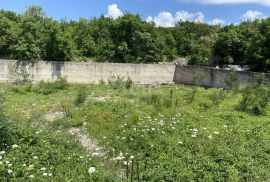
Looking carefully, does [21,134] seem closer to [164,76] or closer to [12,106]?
[12,106]

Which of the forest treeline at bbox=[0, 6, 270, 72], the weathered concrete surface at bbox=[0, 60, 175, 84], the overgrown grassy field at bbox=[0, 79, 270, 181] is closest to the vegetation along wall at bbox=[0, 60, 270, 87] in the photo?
the weathered concrete surface at bbox=[0, 60, 175, 84]

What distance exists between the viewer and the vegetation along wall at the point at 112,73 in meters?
25.0

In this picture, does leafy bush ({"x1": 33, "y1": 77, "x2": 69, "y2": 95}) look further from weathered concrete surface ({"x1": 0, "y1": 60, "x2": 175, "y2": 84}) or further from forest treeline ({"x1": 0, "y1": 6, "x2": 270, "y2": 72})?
forest treeline ({"x1": 0, "y1": 6, "x2": 270, "y2": 72})

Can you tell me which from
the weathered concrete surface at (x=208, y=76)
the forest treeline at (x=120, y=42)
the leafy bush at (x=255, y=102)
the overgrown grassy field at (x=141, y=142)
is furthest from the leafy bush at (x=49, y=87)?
the leafy bush at (x=255, y=102)

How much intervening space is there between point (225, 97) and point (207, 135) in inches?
266

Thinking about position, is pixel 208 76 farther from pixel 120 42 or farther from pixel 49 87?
pixel 49 87

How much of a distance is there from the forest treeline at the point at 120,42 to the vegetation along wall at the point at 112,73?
1306 millimetres

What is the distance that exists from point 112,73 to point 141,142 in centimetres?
1951

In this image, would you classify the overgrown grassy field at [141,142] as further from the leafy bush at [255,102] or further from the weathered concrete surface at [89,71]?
the weathered concrete surface at [89,71]

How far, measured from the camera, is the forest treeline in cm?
2717

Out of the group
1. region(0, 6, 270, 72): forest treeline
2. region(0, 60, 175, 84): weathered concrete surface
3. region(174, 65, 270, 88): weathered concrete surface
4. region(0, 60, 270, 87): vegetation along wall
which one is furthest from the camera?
region(0, 6, 270, 72): forest treeline

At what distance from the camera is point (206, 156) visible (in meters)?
8.52

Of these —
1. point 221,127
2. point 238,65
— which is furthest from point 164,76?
point 221,127

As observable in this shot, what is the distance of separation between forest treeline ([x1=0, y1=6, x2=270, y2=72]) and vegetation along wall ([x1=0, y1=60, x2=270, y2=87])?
1306 millimetres
